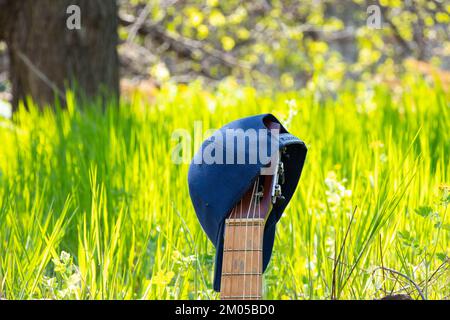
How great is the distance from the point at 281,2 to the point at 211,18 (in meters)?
1.08

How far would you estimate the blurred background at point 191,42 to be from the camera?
14.8 feet

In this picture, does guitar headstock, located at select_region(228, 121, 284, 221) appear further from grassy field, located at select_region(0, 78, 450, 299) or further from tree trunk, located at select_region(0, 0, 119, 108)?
tree trunk, located at select_region(0, 0, 119, 108)

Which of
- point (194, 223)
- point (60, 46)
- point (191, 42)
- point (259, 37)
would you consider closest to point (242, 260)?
point (194, 223)

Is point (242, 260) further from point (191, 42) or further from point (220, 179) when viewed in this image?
point (191, 42)

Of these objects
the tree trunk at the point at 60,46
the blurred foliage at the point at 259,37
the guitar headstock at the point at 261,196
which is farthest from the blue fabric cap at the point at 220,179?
the blurred foliage at the point at 259,37

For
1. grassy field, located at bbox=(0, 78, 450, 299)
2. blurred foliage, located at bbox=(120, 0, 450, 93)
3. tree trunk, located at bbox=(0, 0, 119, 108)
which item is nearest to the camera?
grassy field, located at bbox=(0, 78, 450, 299)

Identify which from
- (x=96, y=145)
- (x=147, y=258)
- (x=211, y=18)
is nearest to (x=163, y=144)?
(x=96, y=145)

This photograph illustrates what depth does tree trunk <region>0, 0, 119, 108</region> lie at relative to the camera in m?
4.47

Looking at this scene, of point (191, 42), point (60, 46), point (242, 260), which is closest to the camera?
point (242, 260)

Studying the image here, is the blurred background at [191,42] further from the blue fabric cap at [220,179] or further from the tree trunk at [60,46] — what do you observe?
the blue fabric cap at [220,179]

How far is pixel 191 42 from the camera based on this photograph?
7188mm

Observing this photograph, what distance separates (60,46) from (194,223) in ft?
9.37

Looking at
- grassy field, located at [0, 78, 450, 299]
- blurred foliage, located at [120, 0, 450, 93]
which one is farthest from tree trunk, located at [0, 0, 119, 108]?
grassy field, located at [0, 78, 450, 299]

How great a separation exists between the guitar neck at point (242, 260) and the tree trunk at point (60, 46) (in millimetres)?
3203
